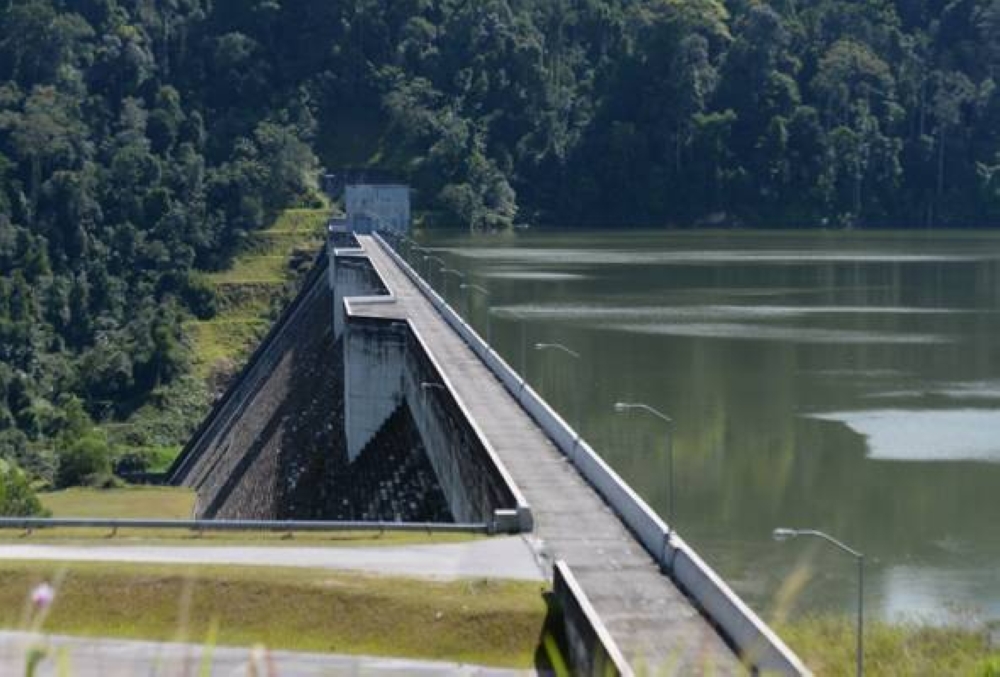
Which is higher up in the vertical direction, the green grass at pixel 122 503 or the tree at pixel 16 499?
the tree at pixel 16 499

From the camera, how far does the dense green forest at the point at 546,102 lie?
112438mm

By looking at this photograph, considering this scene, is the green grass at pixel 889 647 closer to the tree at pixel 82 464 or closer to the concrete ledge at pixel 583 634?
the concrete ledge at pixel 583 634

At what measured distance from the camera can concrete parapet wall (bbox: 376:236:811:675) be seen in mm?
16750

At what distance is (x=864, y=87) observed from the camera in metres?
131

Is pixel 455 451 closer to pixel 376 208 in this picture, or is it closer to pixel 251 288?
pixel 251 288

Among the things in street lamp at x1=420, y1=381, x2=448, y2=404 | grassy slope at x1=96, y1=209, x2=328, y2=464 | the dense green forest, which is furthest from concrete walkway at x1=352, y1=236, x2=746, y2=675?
the dense green forest

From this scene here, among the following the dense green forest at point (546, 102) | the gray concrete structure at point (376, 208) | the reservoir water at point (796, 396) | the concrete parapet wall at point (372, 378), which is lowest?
the reservoir water at point (796, 396)

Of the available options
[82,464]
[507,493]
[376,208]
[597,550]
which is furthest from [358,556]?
[376,208]

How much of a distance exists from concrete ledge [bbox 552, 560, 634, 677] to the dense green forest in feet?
280

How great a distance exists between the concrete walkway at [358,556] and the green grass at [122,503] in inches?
1053

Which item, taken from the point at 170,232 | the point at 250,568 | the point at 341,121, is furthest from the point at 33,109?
the point at 250,568

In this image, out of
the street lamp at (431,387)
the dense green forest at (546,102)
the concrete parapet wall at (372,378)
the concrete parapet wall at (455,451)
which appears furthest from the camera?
the dense green forest at (546,102)

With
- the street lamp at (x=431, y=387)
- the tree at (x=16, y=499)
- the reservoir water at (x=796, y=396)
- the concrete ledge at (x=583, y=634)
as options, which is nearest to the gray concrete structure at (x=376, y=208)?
→ the reservoir water at (x=796, y=396)

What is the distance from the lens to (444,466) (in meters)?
34.0
